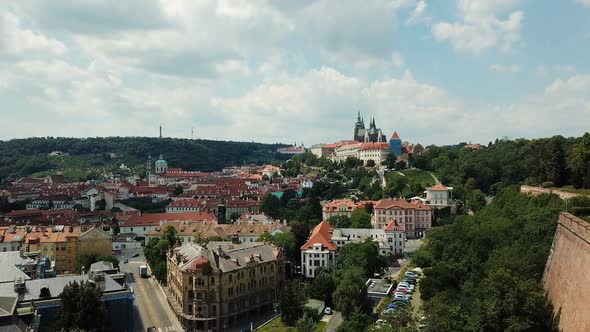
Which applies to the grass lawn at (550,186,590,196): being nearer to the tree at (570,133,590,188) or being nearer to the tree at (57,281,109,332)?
the tree at (570,133,590,188)

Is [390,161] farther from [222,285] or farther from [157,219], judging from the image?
[222,285]

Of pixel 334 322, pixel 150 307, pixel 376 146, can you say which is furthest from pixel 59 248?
pixel 376 146

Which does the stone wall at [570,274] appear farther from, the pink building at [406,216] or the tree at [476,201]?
the tree at [476,201]

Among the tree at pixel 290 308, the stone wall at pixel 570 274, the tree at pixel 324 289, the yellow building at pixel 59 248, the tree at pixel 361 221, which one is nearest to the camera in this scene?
the stone wall at pixel 570 274

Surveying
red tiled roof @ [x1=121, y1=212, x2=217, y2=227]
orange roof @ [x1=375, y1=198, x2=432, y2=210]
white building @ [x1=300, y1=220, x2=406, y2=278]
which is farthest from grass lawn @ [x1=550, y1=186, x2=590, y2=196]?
red tiled roof @ [x1=121, y1=212, x2=217, y2=227]

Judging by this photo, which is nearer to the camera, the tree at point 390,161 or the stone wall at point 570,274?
the stone wall at point 570,274

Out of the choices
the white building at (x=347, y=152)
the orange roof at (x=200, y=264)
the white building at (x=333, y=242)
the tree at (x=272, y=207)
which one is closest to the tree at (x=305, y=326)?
the orange roof at (x=200, y=264)

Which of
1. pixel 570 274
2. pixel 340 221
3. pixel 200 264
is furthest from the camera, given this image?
pixel 340 221
